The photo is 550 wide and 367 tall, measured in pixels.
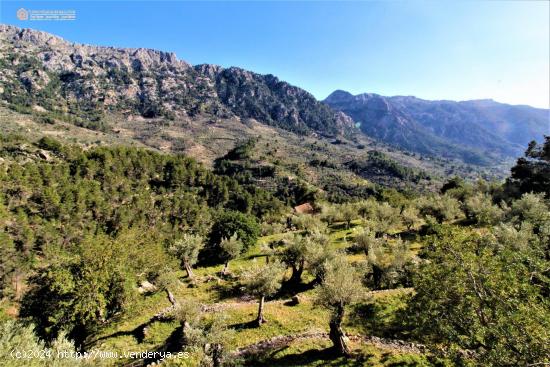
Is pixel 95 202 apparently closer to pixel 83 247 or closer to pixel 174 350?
pixel 83 247

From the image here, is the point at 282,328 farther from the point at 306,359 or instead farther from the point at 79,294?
the point at 79,294

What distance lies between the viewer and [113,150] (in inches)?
4970

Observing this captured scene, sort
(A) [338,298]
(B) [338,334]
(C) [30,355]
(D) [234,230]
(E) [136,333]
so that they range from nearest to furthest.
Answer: (C) [30,355], (A) [338,298], (B) [338,334], (E) [136,333], (D) [234,230]

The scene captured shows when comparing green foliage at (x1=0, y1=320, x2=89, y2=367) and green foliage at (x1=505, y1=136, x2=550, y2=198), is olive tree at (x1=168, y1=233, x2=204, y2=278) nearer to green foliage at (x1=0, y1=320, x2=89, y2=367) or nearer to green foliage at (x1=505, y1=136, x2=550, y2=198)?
green foliage at (x1=0, y1=320, x2=89, y2=367)

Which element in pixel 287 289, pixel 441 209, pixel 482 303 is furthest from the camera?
pixel 441 209

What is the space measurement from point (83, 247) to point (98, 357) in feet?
54.6

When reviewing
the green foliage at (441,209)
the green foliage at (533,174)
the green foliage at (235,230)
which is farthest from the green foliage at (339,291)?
the green foliage at (533,174)

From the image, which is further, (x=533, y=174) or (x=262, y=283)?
(x=533, y=174)

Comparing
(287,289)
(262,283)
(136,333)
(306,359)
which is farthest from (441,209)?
(136,333)

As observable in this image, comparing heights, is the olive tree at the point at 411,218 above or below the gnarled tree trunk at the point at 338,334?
above

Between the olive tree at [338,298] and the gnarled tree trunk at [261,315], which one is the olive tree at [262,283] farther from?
the olive tree at [338,298]

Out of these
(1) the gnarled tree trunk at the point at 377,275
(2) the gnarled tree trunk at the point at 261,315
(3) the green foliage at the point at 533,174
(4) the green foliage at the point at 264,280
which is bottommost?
(2) the gnarled tree trunk at the point at 261,315

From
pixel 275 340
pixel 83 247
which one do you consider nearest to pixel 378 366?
pixel 275 340

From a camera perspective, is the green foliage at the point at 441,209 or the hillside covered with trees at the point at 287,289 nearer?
the hillside covered with trees at the point at 287,289
